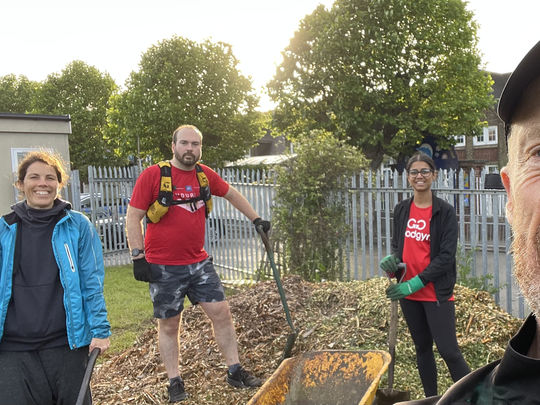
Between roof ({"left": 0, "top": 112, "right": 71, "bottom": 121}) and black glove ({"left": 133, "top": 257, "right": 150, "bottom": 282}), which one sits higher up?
roof ({"left": 0, "top": 112, "right": 71, "bottom": 121})

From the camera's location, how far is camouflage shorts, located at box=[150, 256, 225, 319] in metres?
4.32

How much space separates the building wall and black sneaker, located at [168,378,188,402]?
1003 centimetres

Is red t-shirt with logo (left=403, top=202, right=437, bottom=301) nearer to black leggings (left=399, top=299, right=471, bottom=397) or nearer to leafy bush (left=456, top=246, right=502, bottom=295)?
black leggings (left=399, top=299, right=471, bottom=397)

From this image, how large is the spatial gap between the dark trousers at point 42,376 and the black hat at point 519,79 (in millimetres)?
3056

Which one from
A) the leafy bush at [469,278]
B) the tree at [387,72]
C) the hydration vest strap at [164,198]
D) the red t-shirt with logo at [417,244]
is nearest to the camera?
the red t-shirt with logo at [417,244]

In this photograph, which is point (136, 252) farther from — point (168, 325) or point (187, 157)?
point (187, 157)

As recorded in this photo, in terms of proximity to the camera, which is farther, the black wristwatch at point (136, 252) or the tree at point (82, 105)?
the tree at point (82, 105)

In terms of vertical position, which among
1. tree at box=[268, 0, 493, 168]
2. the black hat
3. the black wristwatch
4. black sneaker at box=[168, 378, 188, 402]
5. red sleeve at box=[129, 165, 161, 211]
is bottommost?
black sneaker at box=[168, 378, 188, 402]

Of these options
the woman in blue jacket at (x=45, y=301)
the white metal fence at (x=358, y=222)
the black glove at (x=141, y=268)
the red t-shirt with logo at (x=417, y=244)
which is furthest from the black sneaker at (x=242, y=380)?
the white metal fence at (x=358, y=222)

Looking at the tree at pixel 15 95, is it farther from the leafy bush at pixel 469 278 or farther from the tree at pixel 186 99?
the leafy bush at pixel 469 278

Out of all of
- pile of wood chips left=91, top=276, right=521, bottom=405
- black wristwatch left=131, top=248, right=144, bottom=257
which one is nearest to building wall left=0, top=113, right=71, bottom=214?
pile of wood chips left=91, top=276, right=521, bottom=405

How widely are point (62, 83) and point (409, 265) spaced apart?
35.3m

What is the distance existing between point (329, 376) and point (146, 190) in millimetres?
2203
